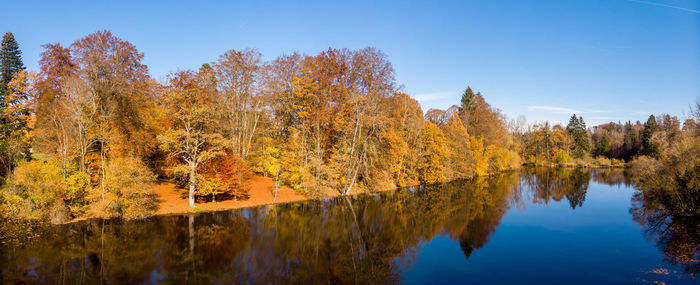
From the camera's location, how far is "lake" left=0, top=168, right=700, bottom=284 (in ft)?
42.2

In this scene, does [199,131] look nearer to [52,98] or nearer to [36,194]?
[36,194]

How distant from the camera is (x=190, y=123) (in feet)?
76.8

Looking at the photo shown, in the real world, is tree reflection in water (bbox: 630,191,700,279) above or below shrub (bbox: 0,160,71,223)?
below

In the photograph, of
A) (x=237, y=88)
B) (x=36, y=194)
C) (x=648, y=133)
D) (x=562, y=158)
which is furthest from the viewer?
(x=562, y=158)

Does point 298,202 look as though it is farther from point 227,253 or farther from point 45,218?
point 45,218

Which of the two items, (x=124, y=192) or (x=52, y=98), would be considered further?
(x=52, y=98)

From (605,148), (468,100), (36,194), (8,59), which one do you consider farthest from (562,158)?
(8,59)

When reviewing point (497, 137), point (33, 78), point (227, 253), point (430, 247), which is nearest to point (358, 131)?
point (430, 247)

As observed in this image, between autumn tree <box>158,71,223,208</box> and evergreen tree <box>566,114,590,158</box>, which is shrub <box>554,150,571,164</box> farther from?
autumn tree <box>158,71,223,208</box>

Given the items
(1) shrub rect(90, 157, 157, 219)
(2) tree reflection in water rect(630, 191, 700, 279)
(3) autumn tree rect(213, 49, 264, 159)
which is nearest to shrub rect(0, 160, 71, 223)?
(1) shrub rect(90, 157, 157, 219)

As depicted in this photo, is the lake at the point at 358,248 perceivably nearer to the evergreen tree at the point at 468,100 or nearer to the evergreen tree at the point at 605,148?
the evergreen tree at the point at 468,100

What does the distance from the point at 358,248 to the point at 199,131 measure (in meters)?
14.3

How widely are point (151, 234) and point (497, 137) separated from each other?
55735 mm

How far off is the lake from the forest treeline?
2928 millimetres
